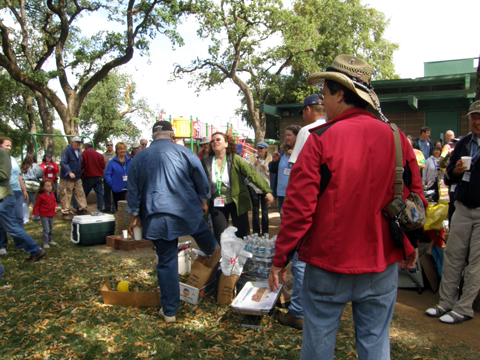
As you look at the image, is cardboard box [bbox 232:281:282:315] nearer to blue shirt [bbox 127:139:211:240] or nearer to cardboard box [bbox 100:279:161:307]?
blue shirt [bbox 127:139:211:240]

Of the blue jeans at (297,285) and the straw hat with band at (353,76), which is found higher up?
the straw hat with band at (353,76)

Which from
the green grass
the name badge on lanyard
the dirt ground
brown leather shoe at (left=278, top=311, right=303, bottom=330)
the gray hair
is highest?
the gray hair

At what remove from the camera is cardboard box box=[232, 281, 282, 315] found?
3.29m

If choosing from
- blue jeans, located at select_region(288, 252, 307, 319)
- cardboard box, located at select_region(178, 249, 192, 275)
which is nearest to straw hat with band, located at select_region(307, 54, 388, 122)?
blue jeans, located at select_region(288, 252, 307, 319)

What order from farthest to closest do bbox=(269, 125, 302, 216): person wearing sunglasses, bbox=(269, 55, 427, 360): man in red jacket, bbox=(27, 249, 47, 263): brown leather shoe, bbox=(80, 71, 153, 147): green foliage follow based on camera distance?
bbox=(80, 71, 153, 147): green foliage → bbox=(27, 249, 47, 263): brown leather shoe → bbox=(269, 125, 302, 216): person wearing sunglasses → bbox=(269, 55, 427, 360): man in red jacket

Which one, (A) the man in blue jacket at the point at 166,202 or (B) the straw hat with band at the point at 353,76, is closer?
(B) the straw hat with band at the point at 353,76

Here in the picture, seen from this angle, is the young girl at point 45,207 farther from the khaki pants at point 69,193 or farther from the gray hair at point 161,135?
the gray hair at point 161,135

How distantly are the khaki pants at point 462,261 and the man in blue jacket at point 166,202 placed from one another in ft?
8.73

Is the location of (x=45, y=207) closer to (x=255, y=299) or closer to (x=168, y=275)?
(x=168, y=275)

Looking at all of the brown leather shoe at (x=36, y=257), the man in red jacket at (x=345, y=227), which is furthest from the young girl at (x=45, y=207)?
the man in red jacket at (x=345, y=227)

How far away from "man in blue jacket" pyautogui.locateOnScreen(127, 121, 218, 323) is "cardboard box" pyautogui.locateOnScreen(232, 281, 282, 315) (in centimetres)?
67

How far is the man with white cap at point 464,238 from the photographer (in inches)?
138

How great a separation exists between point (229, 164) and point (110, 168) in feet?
18.6

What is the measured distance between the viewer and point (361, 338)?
186cm
